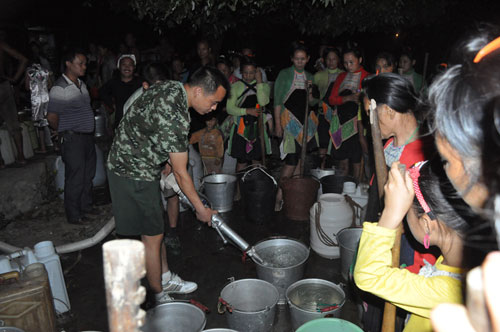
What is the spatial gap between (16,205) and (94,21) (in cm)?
858

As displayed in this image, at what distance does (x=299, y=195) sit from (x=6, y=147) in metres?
4.87

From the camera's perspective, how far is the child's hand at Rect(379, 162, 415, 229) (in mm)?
1437

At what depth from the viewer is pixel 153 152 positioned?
2.83m

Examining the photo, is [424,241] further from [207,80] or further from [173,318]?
[207,80]

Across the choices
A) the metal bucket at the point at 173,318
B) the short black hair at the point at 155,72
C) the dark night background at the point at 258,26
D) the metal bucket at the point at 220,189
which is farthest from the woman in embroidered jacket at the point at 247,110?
the dark night background at the point at 258,26

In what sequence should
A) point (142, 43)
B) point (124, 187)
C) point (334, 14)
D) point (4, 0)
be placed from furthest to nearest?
point (142, 43) < point (334, 14) < point (4, 0) < point (124, 187)

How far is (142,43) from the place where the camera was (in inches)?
485

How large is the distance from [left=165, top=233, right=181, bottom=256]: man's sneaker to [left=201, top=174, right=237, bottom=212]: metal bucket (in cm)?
95

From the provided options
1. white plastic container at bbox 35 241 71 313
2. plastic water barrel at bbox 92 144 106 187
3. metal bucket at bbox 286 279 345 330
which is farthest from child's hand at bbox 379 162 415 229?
plastic water barrel at bbox 92 144 106 187

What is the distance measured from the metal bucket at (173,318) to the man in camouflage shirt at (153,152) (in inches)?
23.3

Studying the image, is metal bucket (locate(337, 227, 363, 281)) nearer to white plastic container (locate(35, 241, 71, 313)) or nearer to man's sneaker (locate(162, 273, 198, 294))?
man's sneaker (locate(162, 273, 198, 294))

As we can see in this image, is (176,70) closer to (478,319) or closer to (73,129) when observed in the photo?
(73,129)

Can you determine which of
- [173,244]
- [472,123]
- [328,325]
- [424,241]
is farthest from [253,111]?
[472,123]

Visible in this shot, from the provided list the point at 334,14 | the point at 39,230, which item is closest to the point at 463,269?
the point at 39,230
